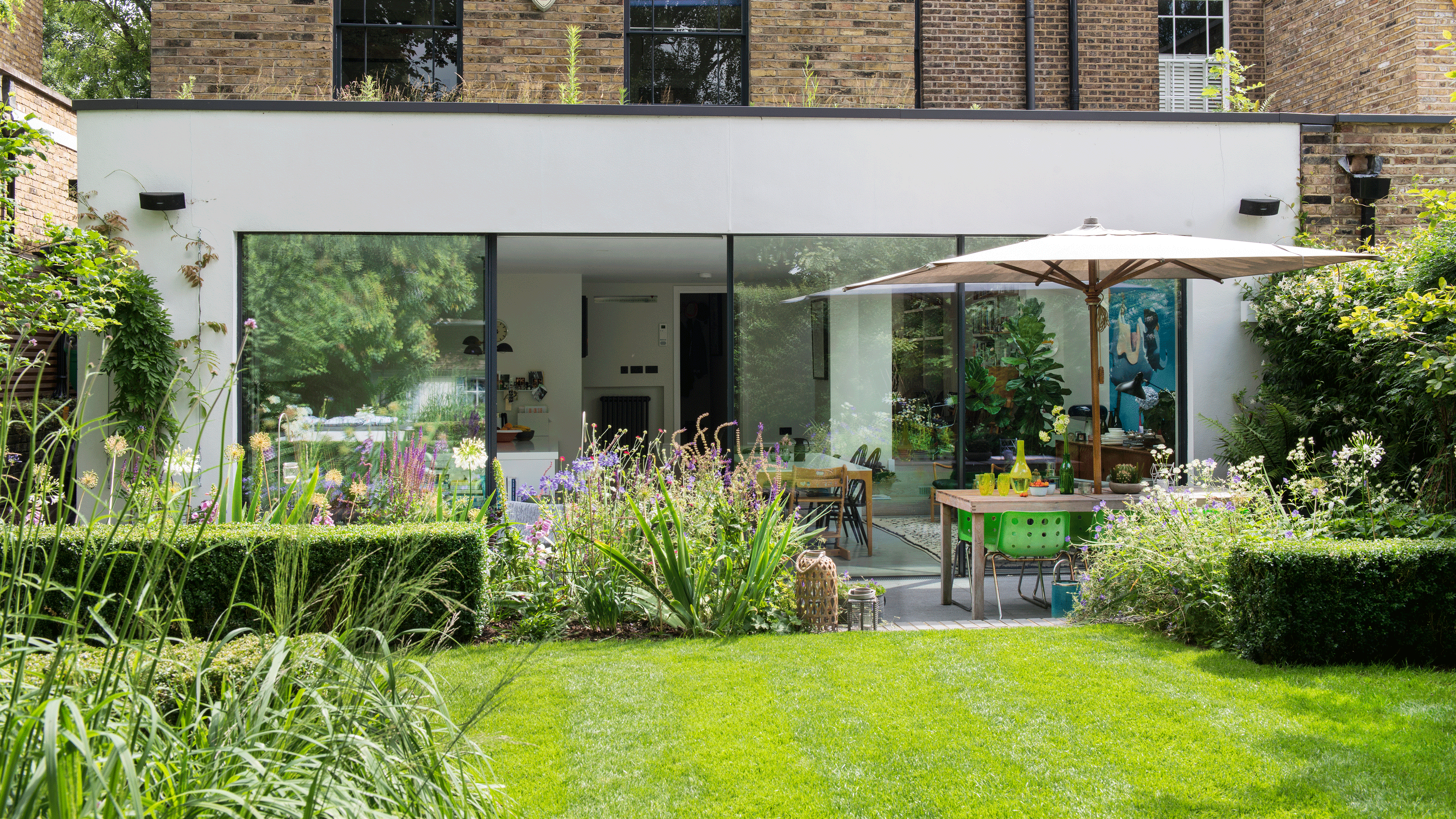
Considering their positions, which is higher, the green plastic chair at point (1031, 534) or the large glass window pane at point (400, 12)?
the large glass window pane at point (400, 12)

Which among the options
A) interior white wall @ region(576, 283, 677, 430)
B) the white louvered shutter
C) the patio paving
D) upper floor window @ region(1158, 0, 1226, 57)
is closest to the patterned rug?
the patio paving

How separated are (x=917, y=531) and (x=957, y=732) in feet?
12.9

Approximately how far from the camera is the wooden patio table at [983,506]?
5523 mm

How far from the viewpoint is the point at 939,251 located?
739 cm

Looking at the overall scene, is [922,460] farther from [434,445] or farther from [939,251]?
[434,445]

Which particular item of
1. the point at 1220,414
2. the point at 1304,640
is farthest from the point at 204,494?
the point at 1220,414

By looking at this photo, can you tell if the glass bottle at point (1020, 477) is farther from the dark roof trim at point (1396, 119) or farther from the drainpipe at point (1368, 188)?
the dark roof trim at point (1396, 119)

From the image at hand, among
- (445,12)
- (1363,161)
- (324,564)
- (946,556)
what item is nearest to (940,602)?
(946,556)

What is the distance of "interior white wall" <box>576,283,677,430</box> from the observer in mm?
13469

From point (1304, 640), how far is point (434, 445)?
540 centimetres

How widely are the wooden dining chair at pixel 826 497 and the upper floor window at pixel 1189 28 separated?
7947 mm

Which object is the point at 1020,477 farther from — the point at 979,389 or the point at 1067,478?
the point at 979,389

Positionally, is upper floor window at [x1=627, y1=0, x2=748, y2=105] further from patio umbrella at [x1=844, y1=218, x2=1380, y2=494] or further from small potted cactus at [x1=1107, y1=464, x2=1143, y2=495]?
small potted cactus at [x1=1107, y1=464, x2=1143, y2=495]

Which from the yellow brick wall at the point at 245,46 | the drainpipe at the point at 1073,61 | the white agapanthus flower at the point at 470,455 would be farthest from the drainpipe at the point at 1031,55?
the white agapanthus flower at the point at 470,455
